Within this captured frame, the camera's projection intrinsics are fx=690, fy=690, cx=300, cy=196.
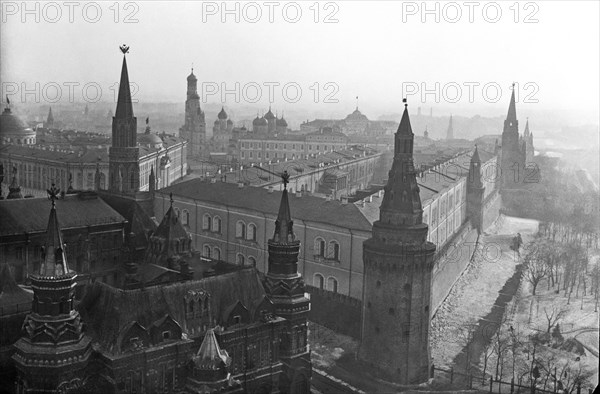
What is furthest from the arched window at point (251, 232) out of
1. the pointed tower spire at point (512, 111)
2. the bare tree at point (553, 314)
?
the bare tree at point (553, 314)

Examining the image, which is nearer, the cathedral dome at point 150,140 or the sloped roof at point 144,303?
the sloped roof at point 144,303

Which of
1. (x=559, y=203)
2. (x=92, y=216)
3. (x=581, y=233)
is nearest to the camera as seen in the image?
(x=92, y=216)

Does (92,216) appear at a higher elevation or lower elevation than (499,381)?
higher

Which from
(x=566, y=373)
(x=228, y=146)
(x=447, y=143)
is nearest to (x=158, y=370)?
(x=566, y=373)

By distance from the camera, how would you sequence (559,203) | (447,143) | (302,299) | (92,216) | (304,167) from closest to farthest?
1. (302,299)
2. (92,216)
3. (559,203)
4. (304,167)
5. (447,143)

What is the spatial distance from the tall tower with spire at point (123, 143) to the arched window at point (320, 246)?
933 cm

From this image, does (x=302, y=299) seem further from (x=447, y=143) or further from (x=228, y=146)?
(x=228, y=146)

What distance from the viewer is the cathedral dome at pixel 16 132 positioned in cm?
4738

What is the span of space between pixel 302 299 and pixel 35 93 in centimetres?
1373

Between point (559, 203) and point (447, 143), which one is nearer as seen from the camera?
point (559, 203)

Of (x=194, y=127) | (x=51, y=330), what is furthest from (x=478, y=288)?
(x=194, y=127)

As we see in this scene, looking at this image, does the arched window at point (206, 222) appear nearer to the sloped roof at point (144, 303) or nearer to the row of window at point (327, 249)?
the row of window at point (327, 249)

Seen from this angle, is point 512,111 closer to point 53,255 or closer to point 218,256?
point 218,256

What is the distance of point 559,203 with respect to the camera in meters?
32.2
